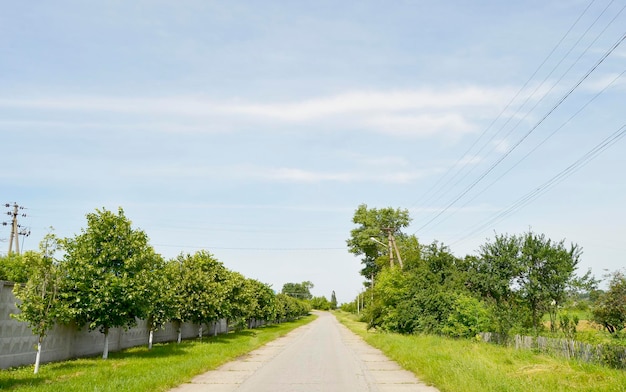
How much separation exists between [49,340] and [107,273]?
2.96 m

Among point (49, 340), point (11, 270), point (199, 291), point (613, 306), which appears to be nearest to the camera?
point (49, 340)

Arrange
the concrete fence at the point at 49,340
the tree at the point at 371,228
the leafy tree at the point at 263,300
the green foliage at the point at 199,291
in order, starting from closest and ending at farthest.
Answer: the concrete fence at the point at 49,340
the green foliage at the point at 199,291
the leafy tree at the point at 263,300
the tree at the point at 371,228

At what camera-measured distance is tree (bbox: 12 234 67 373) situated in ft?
49.9

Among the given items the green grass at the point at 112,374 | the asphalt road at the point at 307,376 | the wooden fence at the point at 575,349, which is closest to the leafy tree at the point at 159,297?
the green grass at the point at 112,374

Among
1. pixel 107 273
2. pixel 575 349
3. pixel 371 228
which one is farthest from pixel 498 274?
pixel 371 228

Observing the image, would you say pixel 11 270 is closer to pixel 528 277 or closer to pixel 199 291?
pixel 199 291

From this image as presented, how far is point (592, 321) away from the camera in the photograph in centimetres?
2961

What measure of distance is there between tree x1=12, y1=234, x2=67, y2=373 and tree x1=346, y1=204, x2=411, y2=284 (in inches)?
2373

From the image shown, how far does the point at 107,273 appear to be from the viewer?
18.8m

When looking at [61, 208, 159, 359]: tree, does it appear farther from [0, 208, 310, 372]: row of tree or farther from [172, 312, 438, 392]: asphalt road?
[172, 312, 438, 392]: asphalt road

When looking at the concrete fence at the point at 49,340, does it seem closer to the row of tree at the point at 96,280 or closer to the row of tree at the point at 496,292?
the row of tree at the point at 96,280

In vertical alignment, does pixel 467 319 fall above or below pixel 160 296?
below

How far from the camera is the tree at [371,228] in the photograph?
75.5 metres

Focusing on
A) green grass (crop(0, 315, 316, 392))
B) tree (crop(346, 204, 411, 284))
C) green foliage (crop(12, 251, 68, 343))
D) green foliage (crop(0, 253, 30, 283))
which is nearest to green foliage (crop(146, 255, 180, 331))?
green grass (crop(0, 315, 316, 392))
